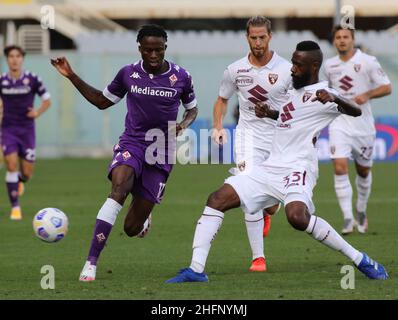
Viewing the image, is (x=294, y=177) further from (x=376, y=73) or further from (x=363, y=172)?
(x=363, y=172)

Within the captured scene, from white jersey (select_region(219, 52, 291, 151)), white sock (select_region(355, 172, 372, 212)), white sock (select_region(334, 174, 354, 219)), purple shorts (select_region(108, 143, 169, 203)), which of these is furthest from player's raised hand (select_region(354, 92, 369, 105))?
purple shorts (select_region(108, 143, 169, 203))

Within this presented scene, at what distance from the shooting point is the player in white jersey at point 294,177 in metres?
10.1

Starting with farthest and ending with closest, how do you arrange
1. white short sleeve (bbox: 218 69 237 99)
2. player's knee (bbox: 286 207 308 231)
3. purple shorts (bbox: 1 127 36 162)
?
purple shorts (bbox: 1 127 36 162) < white short sleeve (bbox: 218 69 237 99) < player's knee (bbox: 286 207 308 231)

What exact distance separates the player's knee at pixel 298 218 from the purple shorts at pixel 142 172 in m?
1.82

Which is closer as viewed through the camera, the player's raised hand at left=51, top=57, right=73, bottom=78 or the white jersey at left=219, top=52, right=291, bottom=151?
the player's raised hand at left=51, top=57, right=73, bottom=78

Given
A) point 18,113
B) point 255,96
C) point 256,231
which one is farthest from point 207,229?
point 18,113

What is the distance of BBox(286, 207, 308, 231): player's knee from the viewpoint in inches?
391

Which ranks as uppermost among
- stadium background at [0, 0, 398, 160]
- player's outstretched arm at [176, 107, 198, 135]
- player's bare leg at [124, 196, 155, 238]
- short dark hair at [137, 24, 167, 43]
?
stadium background at [0, 0, 398, 160]

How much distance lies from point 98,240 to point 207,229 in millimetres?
1080

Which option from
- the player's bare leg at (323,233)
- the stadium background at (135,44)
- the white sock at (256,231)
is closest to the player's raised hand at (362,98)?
the white sock at (256,231)

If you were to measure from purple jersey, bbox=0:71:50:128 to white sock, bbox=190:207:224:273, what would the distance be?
29.3 ft

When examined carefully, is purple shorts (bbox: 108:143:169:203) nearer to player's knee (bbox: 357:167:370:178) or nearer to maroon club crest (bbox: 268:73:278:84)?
maroon club crest (bbox: 268:73:278:84)

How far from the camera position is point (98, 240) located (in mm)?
10586

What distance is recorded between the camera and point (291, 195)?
10.1 m
